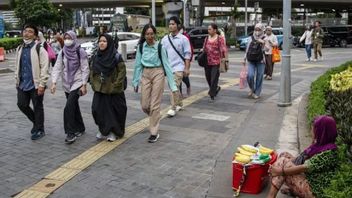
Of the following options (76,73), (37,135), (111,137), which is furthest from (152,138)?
(37,135)

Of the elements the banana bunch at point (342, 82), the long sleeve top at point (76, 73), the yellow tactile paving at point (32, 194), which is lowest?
the yellow tactile paving at point (32, 194)

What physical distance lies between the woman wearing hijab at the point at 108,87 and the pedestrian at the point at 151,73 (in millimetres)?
361

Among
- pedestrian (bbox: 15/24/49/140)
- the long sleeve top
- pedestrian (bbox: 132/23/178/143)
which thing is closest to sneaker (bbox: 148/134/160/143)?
pedestrian (bbox: 132/23/178/143)

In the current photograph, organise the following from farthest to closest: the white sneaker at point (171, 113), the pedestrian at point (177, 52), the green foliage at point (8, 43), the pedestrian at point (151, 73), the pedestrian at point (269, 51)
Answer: the green foliage at point (8, 43) → the pedestrian at point (269, 51) → the pedestrian at point (177, 52) → the white sneaker at point (171, 113) → the pedestrian at point (151, 73)

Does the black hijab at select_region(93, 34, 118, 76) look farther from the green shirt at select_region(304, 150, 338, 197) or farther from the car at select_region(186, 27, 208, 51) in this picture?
the car at select_region(186, 27, 208, 51)

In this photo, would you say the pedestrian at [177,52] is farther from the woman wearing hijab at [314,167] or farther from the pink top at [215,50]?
the woman wearing hijab at [314,167]

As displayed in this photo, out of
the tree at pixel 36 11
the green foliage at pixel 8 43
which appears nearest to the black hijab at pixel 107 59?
the green foliage at pixel 8 43

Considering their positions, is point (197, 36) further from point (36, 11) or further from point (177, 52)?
point (36, 11)

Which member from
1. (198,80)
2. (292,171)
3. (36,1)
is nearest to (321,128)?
(292,171)

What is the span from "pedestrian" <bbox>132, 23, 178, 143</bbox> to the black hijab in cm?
53

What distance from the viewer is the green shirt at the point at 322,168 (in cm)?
410

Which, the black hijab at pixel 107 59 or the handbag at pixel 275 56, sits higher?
the black hijab at pixel 107 59

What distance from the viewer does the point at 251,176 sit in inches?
185

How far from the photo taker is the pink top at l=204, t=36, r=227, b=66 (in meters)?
9.82
